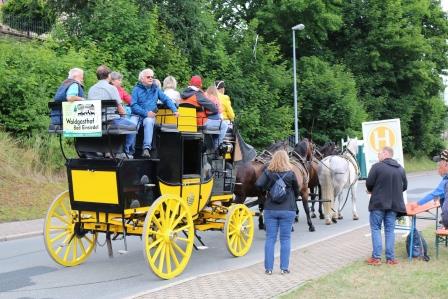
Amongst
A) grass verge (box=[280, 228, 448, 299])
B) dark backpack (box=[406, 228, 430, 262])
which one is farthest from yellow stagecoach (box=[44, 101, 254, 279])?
dark backpack (box=[406, 228, 430, 262])

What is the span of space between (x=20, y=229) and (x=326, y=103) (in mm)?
22952

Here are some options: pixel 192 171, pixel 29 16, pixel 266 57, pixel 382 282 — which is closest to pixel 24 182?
pixel 192 171

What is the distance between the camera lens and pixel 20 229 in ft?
40.9

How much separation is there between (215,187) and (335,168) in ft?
16.9

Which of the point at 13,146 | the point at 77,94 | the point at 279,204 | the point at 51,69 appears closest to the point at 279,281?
the point at 279,204

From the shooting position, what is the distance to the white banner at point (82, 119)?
7.48m

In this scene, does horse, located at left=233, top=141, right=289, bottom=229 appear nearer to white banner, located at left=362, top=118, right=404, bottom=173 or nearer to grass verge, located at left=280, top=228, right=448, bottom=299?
white banner, located at left=362, top=118, right=404, bottom=173

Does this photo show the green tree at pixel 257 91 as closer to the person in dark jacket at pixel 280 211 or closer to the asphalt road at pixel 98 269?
the asphalt road at pixel 98 269

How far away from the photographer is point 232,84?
84.4 ft

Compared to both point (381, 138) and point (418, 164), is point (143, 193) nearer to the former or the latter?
point (381, 138)

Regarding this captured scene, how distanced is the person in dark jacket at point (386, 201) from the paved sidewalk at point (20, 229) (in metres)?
7.17

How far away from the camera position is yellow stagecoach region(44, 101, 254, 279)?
772 centimetres

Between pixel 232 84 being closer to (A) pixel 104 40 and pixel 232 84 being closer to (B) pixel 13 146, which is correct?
(A) pixel 104 40

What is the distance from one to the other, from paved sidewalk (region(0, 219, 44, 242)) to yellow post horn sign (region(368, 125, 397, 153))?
722cm
